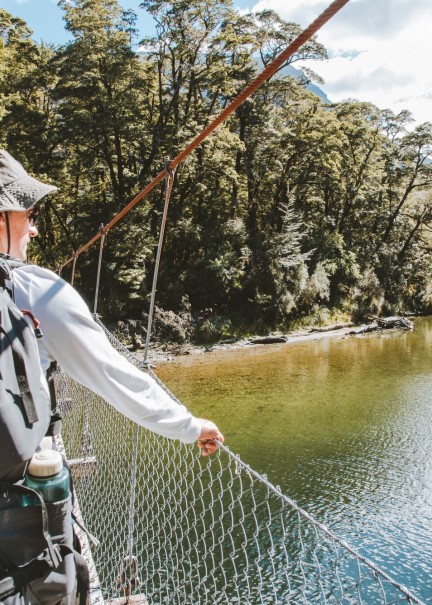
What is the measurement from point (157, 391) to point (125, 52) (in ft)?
53.9

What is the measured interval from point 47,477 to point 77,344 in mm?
295

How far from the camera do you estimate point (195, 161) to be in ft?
54.4

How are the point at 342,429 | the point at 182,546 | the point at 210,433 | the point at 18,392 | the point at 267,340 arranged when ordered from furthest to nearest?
1. the point at 267,340
2. the point at 342,429
3. the point at 182,546
4. the point at 210,433
5. the point at 18,392

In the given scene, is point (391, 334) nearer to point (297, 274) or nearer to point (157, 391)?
point (297, 274)

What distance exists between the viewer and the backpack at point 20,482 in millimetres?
871

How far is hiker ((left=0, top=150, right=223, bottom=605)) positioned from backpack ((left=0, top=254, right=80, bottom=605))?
0.02m

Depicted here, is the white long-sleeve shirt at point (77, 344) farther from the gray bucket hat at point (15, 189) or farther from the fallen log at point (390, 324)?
the fallen log at point (390, 324)

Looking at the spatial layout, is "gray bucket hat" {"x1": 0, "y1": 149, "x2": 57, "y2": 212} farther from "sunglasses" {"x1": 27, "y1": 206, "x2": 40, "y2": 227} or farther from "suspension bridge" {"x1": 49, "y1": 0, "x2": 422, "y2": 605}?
"suspension bridge" {"x1": 49, "y1": 0, "x2": 422, "y2": 605}

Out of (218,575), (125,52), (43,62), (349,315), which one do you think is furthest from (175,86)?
(218,575)

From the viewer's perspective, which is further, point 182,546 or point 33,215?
point 182,546

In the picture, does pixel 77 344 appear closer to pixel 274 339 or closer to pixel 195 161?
pixel 274 339

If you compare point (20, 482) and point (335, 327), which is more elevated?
point (20, 482)

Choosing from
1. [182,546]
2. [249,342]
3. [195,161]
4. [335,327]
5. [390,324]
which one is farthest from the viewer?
[390,324]

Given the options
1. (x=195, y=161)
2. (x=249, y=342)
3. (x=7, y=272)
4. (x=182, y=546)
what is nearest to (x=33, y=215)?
(x=7, y=272)
